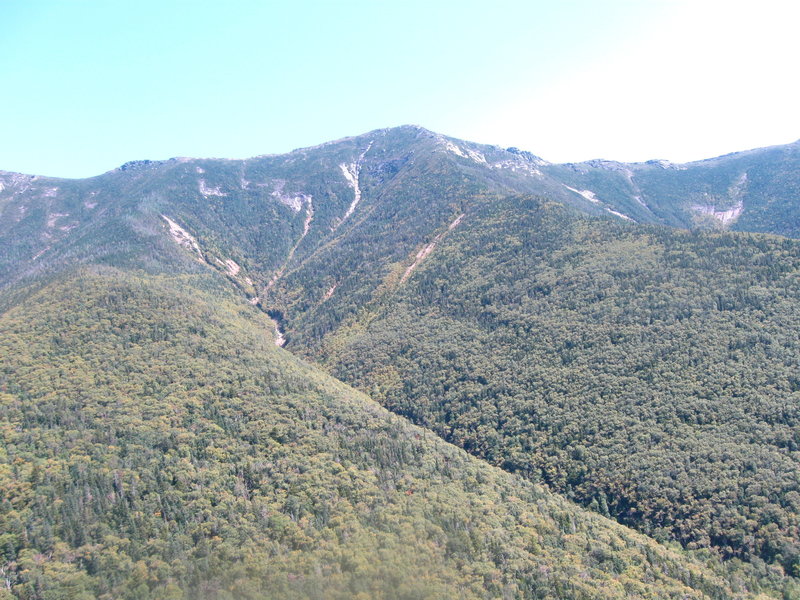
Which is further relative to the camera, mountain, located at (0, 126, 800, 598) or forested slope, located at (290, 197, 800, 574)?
forested slope, located at (290, 197, 800, 574)

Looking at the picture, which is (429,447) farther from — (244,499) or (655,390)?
(655,390)

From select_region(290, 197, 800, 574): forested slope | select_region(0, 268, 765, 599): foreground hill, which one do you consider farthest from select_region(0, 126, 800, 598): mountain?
select_region(290, 197, 800, 574): forested slope

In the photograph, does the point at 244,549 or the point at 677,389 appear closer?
the point at 244,549

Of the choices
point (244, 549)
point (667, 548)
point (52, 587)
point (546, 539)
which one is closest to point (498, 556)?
point (546, 539)

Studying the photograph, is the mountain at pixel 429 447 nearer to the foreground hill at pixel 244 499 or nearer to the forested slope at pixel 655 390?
the foreground hill at pixel 244 499

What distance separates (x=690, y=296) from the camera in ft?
556

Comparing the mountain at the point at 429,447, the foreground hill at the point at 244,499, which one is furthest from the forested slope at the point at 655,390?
the foreground hill at the point at 244,499

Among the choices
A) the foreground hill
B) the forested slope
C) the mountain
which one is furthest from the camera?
the forested slope

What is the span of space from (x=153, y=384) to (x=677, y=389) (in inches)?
5985

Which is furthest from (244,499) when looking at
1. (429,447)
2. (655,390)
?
(655,390)

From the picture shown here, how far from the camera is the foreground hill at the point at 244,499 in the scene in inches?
3182

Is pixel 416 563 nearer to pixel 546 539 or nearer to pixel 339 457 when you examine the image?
pixel 546 539

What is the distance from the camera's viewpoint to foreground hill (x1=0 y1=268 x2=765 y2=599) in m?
80.8

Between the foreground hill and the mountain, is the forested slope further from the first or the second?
the foreground hill
